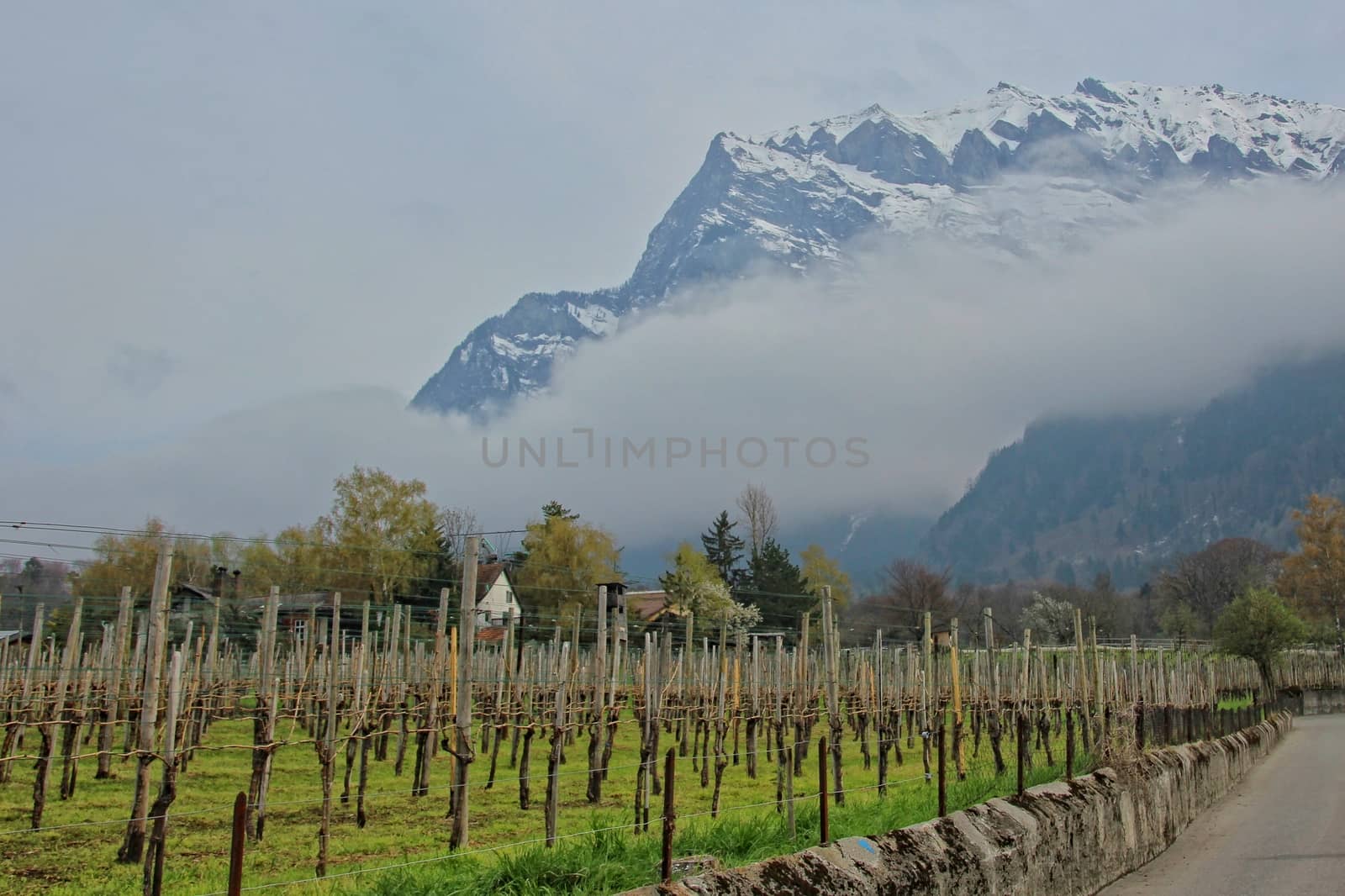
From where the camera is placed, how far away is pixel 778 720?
17734mm

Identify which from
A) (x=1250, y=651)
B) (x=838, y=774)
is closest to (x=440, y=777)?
(x=838, y=774)

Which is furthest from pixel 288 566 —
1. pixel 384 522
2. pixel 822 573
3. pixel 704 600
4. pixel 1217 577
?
pixel 1217 577

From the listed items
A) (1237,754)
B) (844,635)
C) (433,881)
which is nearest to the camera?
(433,881)

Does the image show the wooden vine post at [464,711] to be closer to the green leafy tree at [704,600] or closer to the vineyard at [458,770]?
the vineyard at [458,770]

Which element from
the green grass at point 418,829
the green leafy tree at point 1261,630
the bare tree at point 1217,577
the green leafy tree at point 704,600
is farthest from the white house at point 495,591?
the bare tree at point 1217,577

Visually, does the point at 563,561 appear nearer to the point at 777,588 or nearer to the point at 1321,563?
the point at 777,588

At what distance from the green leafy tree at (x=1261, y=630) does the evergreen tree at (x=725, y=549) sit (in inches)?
1367

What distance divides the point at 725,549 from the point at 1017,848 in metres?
71.6

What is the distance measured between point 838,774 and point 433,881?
32.0ft

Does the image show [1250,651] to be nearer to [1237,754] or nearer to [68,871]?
[1237,754]

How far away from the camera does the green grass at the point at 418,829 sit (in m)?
7.07

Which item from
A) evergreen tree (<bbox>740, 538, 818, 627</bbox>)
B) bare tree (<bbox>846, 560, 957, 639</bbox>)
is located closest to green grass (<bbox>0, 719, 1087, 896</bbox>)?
evergreen tree (<bbox>740, 538, 818, 627</bbox>)

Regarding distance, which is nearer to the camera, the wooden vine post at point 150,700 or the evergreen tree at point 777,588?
the wooden vine post at point 150,700

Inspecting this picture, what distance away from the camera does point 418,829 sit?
1407 centimetres
